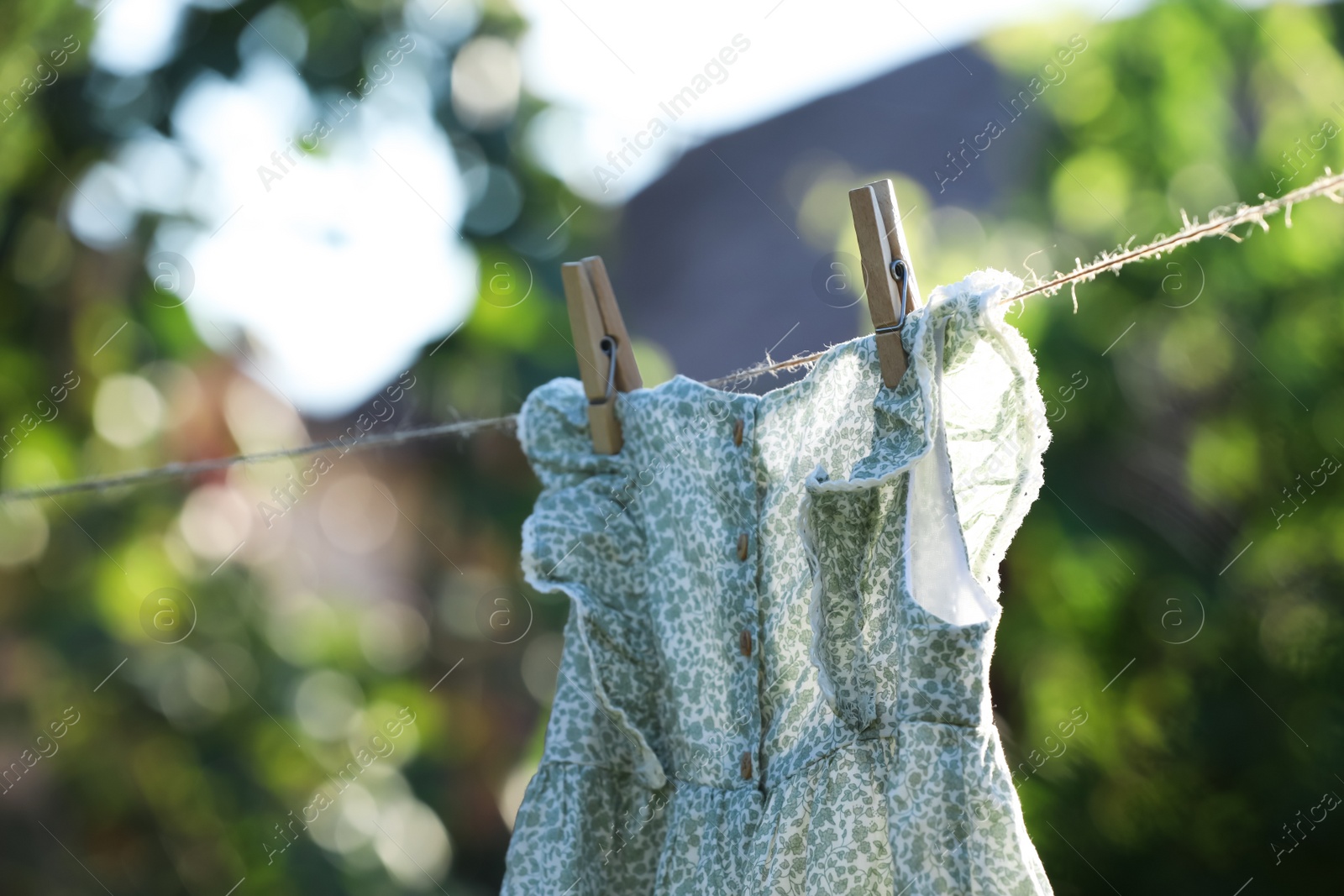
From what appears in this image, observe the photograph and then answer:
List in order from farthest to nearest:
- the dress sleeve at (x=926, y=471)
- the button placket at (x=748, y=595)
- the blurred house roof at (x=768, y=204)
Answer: the blurred house roof at (x=768, y=204) → the button placket at (x=748, y=595) → the dress sleeve at (x=926, y=471)

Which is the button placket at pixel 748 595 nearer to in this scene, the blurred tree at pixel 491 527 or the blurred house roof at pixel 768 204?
the blurred tree at pixel 491 527

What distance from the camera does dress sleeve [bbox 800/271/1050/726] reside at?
2.37 feet

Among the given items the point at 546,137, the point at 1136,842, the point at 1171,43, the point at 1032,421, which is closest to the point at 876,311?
the point at 1032,421

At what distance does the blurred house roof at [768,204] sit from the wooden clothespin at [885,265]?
10.6 ft

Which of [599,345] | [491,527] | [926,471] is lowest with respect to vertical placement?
[491,527]

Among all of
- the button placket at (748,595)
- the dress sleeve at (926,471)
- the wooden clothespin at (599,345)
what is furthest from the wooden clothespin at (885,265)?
the wooden clothespin at (599,345)

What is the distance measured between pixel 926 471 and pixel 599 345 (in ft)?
1.19

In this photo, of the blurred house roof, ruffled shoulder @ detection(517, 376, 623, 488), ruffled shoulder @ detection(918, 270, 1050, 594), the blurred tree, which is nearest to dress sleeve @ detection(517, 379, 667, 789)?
ruffled shoulder @ detection(517, 376, 623, 488)

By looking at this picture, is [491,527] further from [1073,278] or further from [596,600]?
[1073,278]

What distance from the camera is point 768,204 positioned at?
465 centimetres

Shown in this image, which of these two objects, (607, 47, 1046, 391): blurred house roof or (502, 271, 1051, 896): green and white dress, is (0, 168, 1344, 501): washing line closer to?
(502, 271, 1051, 896): green and white dress

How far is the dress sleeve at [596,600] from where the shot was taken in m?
0.94

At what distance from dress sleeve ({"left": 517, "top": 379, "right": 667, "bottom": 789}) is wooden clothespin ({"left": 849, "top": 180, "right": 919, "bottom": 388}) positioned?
0.32 meters

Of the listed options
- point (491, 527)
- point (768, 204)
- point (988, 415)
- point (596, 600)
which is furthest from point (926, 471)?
point (768, 204)
